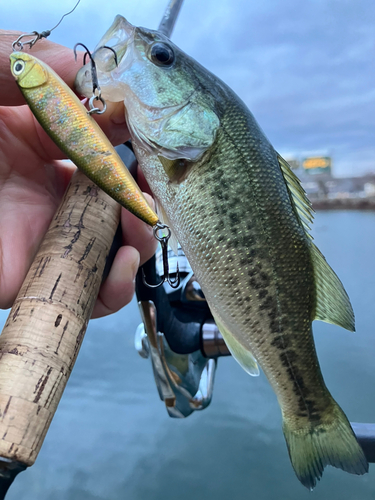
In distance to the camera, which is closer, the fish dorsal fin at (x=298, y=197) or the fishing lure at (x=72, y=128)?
the fishing lure at (x=72, y=128)

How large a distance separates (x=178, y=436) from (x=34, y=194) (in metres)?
1.17

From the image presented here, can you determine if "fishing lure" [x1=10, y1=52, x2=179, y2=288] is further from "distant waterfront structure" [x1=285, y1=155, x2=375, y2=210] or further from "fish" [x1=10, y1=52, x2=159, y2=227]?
"distant waterfront structure" [x1=285, y1=155, x2=375, y2=210]

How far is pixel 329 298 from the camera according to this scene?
2.63 feet

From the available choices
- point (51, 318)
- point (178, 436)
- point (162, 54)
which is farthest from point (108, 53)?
point (178, 436)

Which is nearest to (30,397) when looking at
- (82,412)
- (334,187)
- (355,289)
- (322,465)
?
(322,465)

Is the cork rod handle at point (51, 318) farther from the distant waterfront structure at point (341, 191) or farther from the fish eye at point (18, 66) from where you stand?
Answer: the distant waterfront structure at point (341, 191)

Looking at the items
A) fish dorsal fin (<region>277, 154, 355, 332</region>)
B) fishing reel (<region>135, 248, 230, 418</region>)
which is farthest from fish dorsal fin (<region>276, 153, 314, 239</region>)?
fishing reel (<region>135, 248, 230, 418</region>)

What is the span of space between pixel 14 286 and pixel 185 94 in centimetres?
56

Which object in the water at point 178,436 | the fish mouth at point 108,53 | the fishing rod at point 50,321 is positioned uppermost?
the fish mouth at point 108,53

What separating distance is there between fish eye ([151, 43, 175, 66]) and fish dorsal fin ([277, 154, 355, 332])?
30 centimetres

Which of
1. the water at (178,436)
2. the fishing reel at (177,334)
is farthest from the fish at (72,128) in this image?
the water at (178,436)

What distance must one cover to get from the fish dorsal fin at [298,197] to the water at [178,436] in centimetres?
42

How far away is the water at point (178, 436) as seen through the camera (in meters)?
1.38

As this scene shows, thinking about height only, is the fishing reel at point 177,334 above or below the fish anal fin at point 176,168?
below
